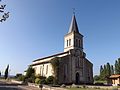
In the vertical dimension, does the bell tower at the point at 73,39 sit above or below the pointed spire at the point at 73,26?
below

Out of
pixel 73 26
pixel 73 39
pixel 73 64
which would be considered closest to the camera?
pixel 73 64

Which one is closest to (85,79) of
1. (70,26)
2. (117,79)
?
(117,79)

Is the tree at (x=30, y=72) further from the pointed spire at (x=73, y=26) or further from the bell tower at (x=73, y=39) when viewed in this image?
the pointed spire at (x=73, y=26)

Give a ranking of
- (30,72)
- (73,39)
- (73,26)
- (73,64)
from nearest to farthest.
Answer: (73,64)
(73,39)
(73,26)
(30,72)

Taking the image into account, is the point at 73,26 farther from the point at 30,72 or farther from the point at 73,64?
the point at 30,72

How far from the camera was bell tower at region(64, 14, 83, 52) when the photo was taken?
179 feet

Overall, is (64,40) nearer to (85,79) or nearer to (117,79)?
(85,79)

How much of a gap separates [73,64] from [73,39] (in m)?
7.33

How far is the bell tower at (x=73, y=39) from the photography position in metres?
54.6

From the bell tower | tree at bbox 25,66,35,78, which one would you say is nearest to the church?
the bell tower

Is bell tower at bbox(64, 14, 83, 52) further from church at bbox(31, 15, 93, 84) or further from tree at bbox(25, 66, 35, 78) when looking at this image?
tree at bbox(25, 66, 35, 78)

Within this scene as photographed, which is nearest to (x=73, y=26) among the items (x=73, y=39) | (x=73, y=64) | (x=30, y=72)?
(x=73, y=39)

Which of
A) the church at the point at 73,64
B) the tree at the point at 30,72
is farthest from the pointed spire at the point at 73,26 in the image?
the tree at the point at 30,72

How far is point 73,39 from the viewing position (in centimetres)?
5447
